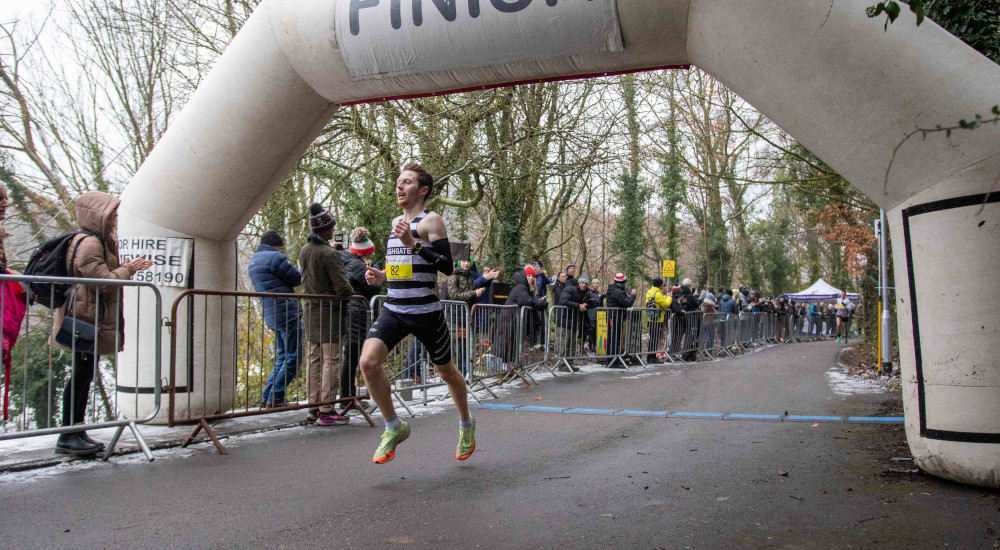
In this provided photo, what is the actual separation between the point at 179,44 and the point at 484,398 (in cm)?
1029

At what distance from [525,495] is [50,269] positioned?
3871 mm

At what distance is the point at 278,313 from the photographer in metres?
7.76

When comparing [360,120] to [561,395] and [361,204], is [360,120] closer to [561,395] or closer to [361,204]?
[361,204]

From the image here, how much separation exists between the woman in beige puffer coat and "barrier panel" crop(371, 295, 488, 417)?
2.70 metres

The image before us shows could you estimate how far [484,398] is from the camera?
30.9 ft

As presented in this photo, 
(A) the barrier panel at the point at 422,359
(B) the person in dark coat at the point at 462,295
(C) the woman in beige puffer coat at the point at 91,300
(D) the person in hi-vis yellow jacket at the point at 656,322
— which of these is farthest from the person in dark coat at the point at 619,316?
(C) the woman in beige puffer coat at the point at 91,300

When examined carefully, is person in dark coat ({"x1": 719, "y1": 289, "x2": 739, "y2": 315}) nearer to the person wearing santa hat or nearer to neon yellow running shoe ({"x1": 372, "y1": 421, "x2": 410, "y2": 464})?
the person wearing santa hat

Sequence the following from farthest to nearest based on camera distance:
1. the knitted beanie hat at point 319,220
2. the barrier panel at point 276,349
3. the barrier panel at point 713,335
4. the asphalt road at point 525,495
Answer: the barrier panel at point 713,335
the knitted beanie hat at point 319,220
the barrier panel at point 276,349
the asphalt road at point 525,495

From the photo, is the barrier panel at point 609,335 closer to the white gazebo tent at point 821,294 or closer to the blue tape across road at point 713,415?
the blue tape across road at point 713,415

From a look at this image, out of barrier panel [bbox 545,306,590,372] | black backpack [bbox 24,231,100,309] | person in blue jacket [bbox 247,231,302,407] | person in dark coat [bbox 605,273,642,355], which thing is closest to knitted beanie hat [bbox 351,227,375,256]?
person in blue jacket [bbox 247,231,302,407]

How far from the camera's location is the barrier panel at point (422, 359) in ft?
27.8

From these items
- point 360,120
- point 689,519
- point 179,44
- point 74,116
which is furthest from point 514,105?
point 689,519

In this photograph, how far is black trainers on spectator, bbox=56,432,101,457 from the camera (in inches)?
212

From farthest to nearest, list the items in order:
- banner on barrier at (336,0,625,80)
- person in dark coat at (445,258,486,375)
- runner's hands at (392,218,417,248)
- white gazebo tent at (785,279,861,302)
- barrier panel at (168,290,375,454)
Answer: white gazebo tent at (785,279,861,302), person in dark coat at (445,258,486,375), barrier panel at (168,290,375,454), banner on barrier at (336,0,625,80), runner's hands at (392,218,417,248)
